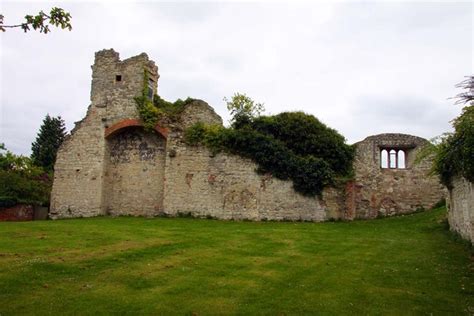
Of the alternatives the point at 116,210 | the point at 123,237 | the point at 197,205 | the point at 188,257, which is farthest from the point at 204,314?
the point at 116,210

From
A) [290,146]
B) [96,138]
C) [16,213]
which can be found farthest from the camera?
[16,213]

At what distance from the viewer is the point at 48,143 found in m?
45.1

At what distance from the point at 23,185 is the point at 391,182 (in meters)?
22.5

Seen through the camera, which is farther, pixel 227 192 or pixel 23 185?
pixel 23 185

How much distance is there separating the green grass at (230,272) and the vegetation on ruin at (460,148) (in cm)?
221

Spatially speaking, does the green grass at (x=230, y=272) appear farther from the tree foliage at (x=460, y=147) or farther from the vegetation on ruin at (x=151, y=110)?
the vegetation on ruin at (x=151, y=110)

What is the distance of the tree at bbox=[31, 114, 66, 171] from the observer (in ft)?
144

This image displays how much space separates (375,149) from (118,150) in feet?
43.3

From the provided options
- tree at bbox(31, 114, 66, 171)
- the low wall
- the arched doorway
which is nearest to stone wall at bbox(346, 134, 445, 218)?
the arched doorway

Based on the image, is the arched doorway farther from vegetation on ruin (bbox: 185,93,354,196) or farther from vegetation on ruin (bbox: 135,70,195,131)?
vegetation on ruin (bbox: 185,93,354,196)

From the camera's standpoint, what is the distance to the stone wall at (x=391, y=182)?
22391mm

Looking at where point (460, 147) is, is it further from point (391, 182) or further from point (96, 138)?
point (96, 138)

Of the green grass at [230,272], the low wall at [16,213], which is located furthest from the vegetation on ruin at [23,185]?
the green grass at [230,272]

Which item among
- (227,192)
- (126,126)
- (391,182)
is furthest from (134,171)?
(391,182)
